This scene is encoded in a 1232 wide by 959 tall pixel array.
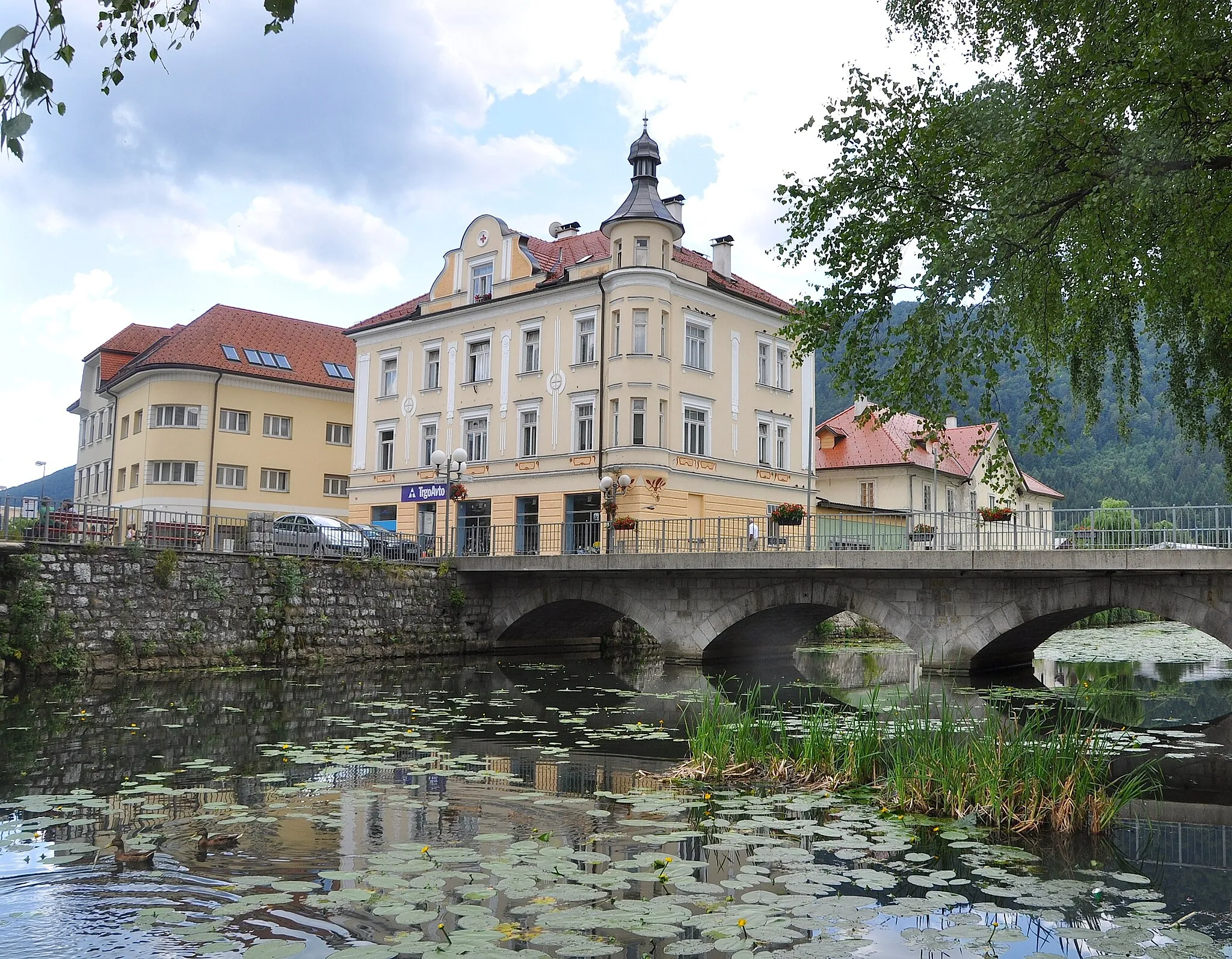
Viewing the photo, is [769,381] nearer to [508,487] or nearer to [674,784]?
[508,487]

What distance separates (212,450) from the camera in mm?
42031

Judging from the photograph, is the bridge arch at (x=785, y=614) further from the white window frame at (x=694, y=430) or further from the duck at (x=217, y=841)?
the duck at (x=217, y=841)

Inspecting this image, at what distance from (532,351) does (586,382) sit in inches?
122

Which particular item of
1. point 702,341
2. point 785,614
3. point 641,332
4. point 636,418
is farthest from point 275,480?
point 785,614

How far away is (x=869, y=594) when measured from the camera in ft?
72.4

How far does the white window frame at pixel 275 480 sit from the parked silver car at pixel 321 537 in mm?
14977

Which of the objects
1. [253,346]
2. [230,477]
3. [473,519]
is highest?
[253,346]

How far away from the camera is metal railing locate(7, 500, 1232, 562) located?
18.4 metres

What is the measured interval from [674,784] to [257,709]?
7879mm

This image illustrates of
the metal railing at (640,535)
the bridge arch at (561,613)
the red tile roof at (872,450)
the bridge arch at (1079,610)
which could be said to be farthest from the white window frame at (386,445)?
the bridge arch at (1079,610)

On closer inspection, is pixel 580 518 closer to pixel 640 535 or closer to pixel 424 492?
pixel 640 535

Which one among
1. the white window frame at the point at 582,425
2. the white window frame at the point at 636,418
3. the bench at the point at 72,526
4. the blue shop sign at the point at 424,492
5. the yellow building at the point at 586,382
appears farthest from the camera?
the blue shop sign at the point at 424,492

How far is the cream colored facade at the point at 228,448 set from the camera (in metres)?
41.7

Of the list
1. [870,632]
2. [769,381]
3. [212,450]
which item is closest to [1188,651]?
[870,632]
